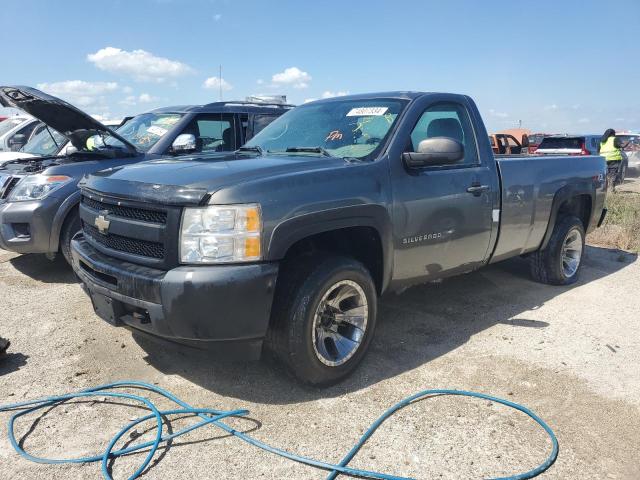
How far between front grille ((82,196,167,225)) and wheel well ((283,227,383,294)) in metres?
0.82

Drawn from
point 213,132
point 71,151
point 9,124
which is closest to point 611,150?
point 213,132

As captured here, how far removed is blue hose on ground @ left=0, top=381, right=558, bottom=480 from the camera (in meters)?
2.54

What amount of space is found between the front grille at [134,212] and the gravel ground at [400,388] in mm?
867

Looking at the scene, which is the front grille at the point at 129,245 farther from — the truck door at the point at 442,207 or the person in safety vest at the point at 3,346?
the truck door at the point at 442,207

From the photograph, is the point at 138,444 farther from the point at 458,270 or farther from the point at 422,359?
the point at 458,270

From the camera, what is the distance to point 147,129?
677 cm

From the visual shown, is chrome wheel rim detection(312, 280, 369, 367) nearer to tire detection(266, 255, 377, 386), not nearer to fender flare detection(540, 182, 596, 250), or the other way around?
tire detection(266, 255, 377, 386)

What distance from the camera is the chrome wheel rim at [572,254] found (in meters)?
5.80

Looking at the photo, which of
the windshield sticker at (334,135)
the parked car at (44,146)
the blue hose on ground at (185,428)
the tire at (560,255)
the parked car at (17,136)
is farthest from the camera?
the parked car at (17,136)

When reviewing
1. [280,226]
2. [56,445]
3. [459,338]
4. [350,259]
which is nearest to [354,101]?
[350,259]

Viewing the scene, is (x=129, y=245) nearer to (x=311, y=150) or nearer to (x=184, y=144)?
(x=311, y=150)

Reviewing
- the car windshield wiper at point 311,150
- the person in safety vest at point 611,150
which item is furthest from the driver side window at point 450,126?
the person in safety vest at point 611,150

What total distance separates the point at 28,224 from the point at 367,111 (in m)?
3.60

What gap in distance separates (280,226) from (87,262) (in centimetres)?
136
